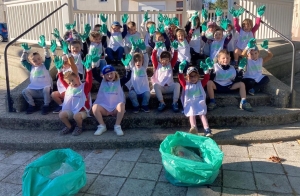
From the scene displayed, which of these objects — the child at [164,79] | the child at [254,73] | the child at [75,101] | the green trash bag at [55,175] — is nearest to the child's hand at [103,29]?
the child at [164,79]

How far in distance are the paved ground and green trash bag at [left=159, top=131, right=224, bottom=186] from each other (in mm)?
109

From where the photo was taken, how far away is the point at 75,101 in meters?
4.35

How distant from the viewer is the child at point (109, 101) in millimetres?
4324

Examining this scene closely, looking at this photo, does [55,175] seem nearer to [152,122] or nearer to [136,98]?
[152,122]

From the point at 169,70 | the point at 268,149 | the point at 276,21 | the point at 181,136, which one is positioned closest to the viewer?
the point at 181,136

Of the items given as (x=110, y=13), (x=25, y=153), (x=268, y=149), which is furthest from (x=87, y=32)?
(x=268, y=149)

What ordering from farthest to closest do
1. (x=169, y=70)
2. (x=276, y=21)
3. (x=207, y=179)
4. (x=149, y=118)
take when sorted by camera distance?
(x=276, y=21) < (x=169, y=70) < (x=149, y=118) < (x=207, y=179)

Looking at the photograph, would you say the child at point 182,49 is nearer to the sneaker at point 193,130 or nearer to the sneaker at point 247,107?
the sneaker at point 247,107

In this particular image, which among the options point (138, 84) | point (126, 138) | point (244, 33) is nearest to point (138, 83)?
point (138, 84)

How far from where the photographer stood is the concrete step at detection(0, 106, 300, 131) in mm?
4496

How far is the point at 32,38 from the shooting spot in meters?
7.33

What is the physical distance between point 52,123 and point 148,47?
241 centimetres

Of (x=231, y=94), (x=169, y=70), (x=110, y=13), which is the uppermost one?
(x=110, y=13)

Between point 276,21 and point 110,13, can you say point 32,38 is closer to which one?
point 110,13
